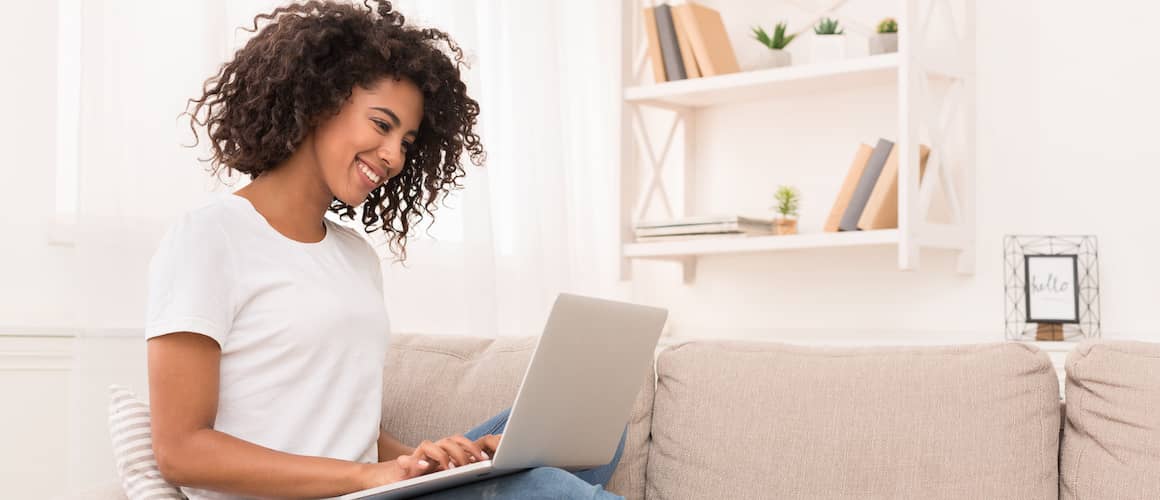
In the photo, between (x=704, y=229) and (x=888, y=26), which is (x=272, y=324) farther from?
(x=888, y=26)

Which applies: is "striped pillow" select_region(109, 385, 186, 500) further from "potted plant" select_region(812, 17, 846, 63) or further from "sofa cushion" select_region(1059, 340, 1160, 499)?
"potted plant" select_region(812, 17, 846, 63)

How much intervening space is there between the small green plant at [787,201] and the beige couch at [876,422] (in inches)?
43.3

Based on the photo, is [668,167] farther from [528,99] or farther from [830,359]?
[830,359]

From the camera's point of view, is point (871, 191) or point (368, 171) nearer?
point (368, 171)

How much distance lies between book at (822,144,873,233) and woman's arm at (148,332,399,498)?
1.67 metres

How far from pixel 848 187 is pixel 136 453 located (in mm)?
1808

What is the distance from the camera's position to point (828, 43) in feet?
9.37

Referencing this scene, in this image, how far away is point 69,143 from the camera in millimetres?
2004

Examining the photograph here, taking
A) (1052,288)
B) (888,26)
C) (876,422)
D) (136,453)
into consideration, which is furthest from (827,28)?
(136,453)

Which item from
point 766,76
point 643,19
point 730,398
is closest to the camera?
point 730,398

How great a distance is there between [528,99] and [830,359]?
1307 millimetres

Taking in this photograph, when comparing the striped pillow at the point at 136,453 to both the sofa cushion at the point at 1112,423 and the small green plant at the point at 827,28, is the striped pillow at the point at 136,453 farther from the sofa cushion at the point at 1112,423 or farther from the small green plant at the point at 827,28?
the small green plant at the point at 827,28

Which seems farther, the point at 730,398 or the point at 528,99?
the point at 528,99

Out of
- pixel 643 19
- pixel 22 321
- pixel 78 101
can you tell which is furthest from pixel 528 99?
pixel 22 321
